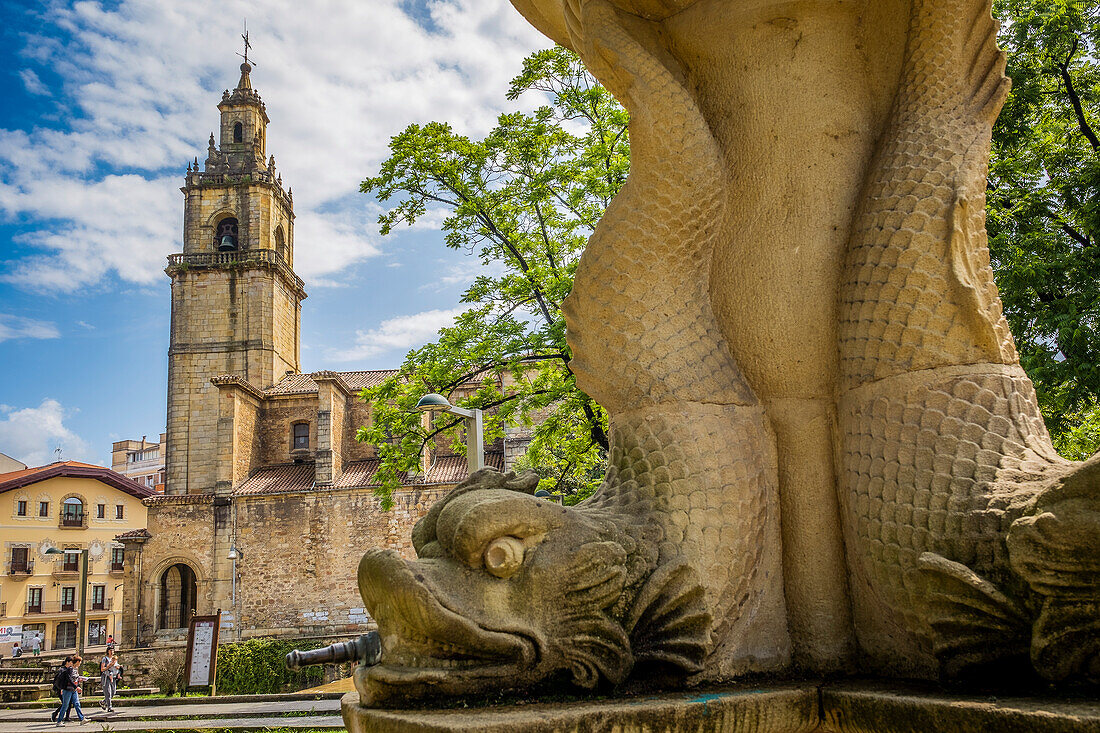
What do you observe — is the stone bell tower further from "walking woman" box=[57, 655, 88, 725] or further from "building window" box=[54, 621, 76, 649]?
"walking woman" box=[57, 655, 88, 725]

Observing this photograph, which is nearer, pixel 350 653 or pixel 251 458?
pixel 350 653

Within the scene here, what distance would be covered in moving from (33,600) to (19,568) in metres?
1.99

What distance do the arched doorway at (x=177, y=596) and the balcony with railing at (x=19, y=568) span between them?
14.3 m

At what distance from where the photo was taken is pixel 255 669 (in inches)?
1038

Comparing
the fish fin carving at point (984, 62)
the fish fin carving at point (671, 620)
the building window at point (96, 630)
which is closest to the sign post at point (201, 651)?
the fish fin carving at point (671, 620)

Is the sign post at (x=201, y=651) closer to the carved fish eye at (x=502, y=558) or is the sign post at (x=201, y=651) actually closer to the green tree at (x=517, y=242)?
the green tree at (x=517, y=242)

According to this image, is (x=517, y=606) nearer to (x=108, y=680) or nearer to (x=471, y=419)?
(x=471, y=419)

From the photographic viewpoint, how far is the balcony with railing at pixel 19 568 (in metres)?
41.7

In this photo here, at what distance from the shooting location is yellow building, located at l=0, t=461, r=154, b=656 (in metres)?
41.9

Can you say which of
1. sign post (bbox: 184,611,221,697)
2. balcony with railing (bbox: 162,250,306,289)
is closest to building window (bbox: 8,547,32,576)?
balcony with railing (bbox: 162,250,306,289)

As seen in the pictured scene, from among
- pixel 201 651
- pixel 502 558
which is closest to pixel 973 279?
pixel 502 558

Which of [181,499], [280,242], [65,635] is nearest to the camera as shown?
[181,499]

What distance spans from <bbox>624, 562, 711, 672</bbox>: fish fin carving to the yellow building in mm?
45388

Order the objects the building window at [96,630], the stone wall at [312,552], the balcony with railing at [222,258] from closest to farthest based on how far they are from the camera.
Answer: the stone wall at [312,552], the balcony with railing at [222,258], the building window at [96,630]
